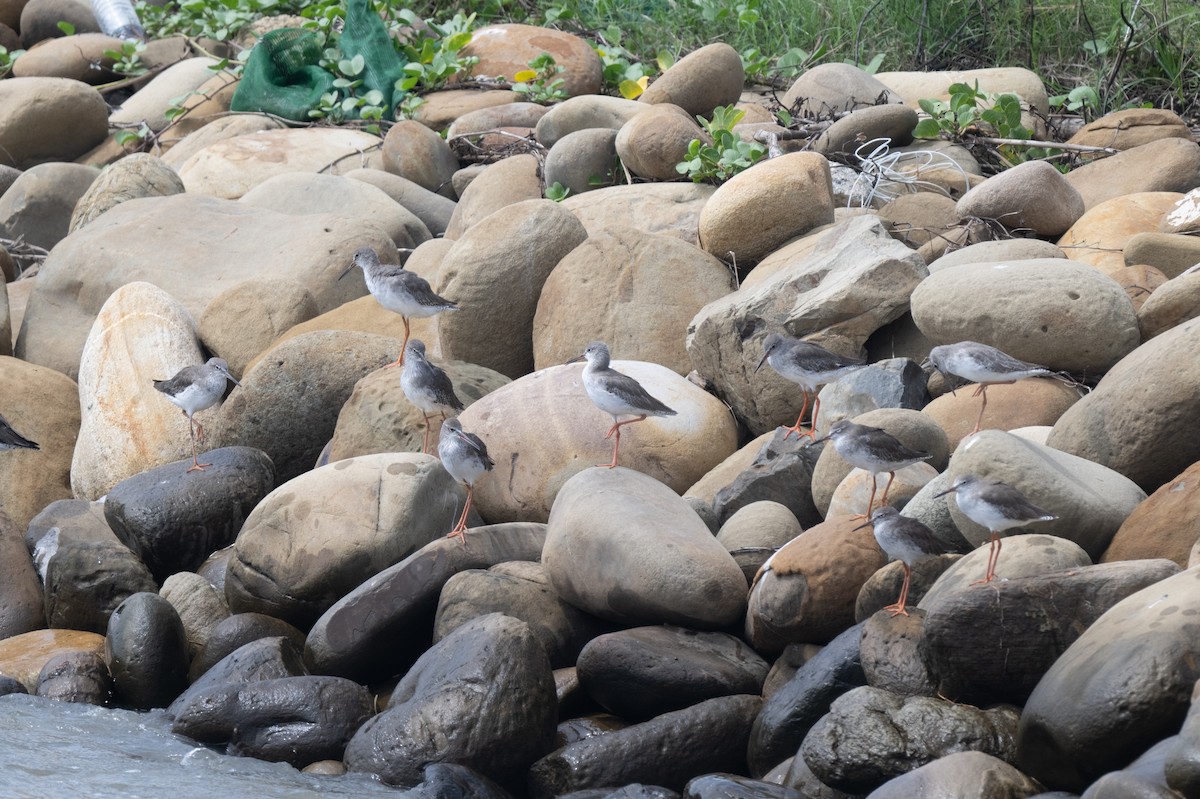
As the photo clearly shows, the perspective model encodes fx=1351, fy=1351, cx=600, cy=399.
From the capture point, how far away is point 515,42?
15898 mm

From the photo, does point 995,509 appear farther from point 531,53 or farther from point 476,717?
point 531,53

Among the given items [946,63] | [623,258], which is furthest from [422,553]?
Answer: [946,63]

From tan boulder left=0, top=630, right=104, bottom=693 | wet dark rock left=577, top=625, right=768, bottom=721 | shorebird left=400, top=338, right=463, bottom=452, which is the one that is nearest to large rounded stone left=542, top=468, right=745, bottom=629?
wet dark rock left=577, top=625, right=768, bottom=721

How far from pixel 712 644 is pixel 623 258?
3.85 m

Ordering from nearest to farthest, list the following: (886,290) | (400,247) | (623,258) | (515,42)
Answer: (886,290) → (623,258) → (400,247) → (515,42)

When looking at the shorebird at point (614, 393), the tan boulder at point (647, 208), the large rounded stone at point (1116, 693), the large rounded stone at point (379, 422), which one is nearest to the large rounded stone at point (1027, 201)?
the tan boulder at point (647, 208)

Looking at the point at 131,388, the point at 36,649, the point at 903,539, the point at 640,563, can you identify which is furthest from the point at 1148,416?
the point at 131,388

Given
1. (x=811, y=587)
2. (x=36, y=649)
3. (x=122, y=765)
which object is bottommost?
(x=36, y=649)

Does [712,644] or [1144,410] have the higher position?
[1144,410]

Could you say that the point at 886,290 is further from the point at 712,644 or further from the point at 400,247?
the point at 400,247

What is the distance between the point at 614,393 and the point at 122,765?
322 centimetres

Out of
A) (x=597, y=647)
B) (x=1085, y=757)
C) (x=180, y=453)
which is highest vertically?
(x=1085, y=757)

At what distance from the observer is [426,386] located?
809 centimetres

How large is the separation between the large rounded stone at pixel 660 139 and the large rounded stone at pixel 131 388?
3.89 metres
